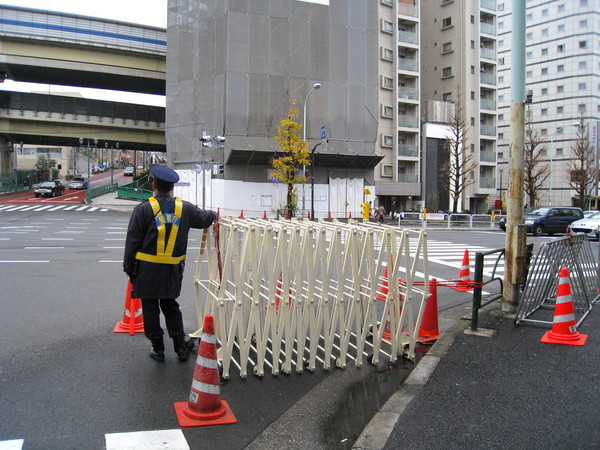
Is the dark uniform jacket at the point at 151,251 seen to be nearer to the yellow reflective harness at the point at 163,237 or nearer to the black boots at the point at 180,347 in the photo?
the yellow reflective harness at the point at 163,237

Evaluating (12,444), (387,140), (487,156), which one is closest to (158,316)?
(12,444)

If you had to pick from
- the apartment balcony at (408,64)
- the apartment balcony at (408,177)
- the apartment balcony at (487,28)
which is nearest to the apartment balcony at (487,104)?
the apartment balcony at (487,28)

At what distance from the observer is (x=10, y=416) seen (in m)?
4.07

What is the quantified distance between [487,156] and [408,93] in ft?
42.1

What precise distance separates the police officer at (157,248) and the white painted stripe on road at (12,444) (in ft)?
5.65

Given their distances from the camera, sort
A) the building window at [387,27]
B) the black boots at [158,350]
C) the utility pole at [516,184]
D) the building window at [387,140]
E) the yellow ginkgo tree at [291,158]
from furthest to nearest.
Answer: the building window at [387,140] → the building window at [387,27] → the yellow ginkgo tree at [291,158] → the utility pole at [516,184] → the black boots at [158,350]

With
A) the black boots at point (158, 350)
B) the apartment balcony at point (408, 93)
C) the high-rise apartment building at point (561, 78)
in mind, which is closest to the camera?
the black boots at point (158, 350)

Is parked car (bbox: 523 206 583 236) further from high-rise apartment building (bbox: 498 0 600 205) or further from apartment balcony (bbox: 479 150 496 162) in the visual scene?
high-rise apartment building (bbox: 498 0 600 205)

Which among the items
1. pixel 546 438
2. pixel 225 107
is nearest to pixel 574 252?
pixel 546 438

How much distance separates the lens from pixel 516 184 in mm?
7457

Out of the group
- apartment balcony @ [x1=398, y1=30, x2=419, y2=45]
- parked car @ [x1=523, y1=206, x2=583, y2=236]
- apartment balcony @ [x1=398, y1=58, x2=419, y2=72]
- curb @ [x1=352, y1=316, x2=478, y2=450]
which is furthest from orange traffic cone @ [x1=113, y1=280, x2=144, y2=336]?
apartment balcony @ [x1=398, y1=30, x2=419, y2=45]

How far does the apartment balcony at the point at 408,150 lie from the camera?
54.0 metres

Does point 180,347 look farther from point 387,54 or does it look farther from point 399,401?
point 387,54

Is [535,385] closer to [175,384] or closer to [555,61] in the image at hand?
[175,384]
